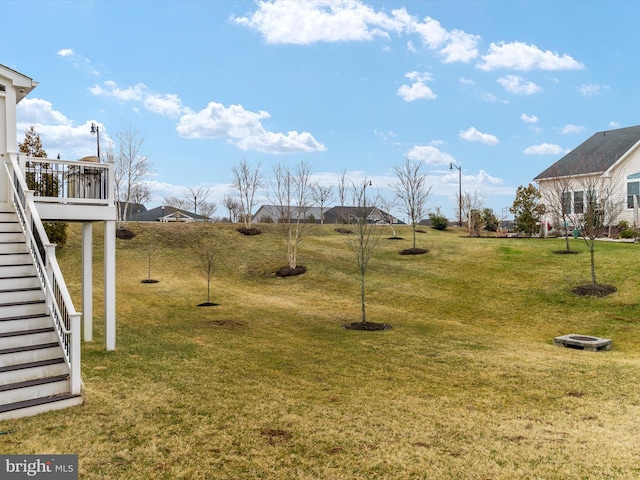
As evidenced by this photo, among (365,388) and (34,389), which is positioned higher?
(34,389)

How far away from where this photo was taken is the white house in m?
6.28

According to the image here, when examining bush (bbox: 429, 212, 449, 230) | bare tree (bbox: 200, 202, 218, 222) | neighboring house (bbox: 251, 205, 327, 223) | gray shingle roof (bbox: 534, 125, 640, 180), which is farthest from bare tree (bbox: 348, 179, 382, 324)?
bare tree (bbox: 200, 202, 218, 222)

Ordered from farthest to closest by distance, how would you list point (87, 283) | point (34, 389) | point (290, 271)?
point (290, 271) < point (87, 283) < point (34, 389)

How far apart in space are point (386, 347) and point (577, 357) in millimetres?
4243

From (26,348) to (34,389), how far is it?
77cm

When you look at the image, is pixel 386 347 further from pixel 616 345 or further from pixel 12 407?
pixel 12 407

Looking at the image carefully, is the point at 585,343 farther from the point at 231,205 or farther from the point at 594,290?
the point at 231,205

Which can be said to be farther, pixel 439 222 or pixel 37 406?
pixel 439 222

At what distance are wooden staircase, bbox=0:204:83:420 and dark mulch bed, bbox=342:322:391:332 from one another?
8210 mm

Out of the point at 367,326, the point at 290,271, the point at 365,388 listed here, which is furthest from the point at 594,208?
the point at 365,388

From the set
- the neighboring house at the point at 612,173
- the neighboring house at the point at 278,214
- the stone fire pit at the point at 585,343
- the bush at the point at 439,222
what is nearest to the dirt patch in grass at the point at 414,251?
the neighboring house at the point at 278,214

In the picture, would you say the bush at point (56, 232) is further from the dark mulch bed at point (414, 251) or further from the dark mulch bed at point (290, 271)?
the dark mulch bed at point (414, 251)

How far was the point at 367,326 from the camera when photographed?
13328 millimetres

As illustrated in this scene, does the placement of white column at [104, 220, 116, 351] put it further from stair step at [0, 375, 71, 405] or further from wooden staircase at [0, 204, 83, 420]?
stair step at [0, 375, 71, 405]
